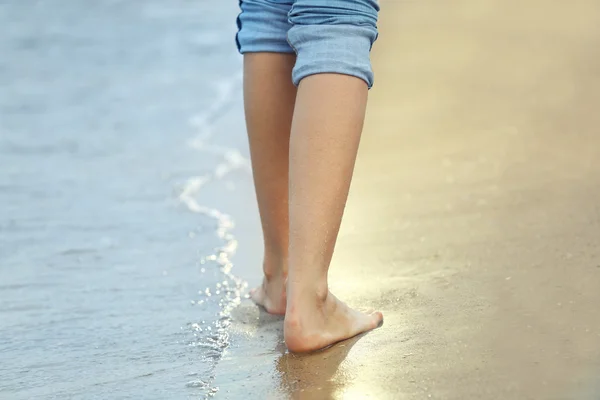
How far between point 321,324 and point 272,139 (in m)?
0.42

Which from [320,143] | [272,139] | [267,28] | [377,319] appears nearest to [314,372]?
[377,319]

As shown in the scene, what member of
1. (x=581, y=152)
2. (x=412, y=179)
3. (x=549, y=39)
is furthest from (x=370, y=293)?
(x=549, y=39)

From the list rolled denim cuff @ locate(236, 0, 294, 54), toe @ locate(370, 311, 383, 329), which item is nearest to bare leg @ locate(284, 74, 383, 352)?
toe @ locate(370, 311, 383, 329)

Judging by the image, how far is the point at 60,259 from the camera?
2.45 meters

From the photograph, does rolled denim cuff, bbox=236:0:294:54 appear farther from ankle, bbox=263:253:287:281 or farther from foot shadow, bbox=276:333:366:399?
foot shadow, bbox=276:333:366:399

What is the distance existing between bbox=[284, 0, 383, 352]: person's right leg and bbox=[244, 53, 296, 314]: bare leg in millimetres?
187

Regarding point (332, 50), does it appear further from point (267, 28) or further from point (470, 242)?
point (470, 242)

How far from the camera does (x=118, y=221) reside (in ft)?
9.08

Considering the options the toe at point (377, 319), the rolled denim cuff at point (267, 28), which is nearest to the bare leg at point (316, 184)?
the toe at point (377, 319)

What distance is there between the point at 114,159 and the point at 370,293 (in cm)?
192

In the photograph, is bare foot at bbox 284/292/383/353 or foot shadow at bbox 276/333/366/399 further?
bare foot at bbox 284/292/383/353

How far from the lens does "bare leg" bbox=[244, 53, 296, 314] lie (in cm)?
184

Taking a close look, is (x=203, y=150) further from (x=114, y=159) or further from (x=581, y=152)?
(x=581, y=152)

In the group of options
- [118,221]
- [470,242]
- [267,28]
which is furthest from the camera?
[118,221]
